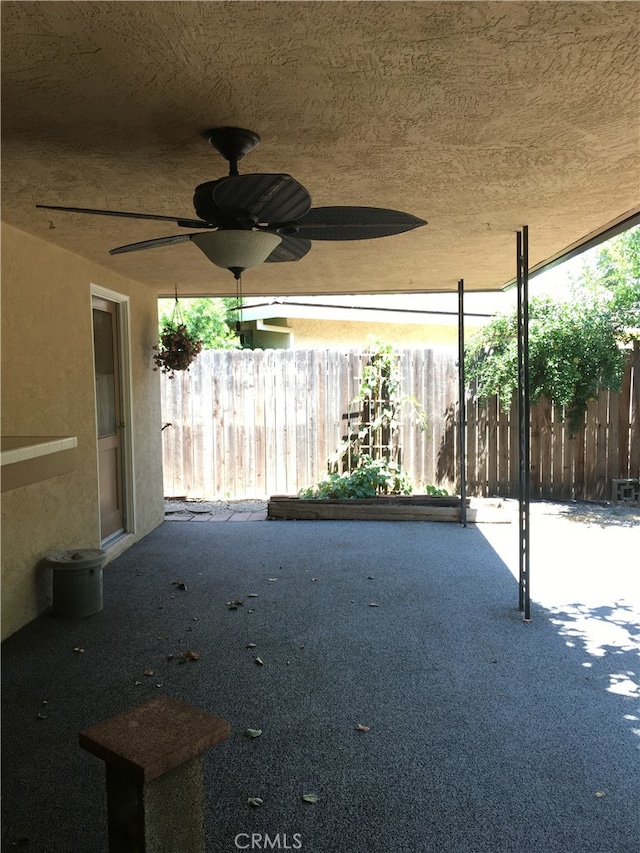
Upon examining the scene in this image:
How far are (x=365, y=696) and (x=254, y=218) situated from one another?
2.20 meters

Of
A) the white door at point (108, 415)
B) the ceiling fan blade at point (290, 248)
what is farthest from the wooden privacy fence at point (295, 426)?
the ceiling fan blade at point (290, 248)

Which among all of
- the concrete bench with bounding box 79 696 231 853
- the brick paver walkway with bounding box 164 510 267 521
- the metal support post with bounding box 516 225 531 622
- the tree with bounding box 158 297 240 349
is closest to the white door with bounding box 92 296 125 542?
the brick paver walkway with bounding box 164 510 267 521

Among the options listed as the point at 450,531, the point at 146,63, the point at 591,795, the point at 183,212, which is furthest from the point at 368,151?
the point at 450,531

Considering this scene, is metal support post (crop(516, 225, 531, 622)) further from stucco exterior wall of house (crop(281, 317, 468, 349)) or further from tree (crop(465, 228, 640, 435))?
stucco exterior wall of house (crop(281, 317, 468, 349))

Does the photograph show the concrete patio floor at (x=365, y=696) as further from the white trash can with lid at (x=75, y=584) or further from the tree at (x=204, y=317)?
the tree at (x=204, y=317)

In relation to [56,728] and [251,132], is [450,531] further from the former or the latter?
[251,132]

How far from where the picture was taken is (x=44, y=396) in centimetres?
438

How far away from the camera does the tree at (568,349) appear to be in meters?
7.21

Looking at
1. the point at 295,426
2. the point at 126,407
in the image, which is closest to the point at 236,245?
the point at 126,407

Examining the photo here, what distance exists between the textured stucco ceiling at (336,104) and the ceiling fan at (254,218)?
266 mm

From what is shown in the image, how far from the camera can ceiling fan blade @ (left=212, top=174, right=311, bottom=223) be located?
209cm

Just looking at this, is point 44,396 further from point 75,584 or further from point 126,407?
point 126,407

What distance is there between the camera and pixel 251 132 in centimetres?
250

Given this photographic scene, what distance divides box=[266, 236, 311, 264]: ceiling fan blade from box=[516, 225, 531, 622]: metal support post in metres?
1.81
